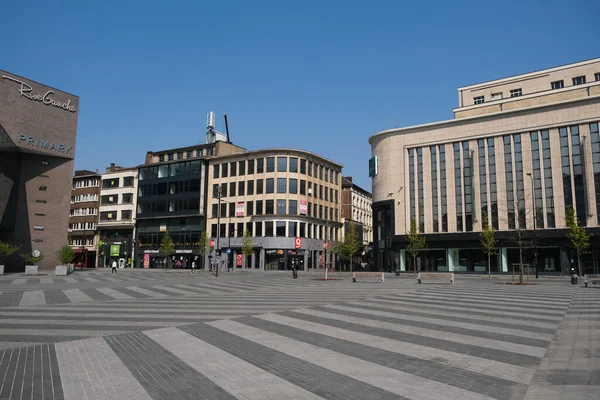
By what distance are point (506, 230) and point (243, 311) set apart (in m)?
45.3

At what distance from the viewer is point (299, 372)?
676cm

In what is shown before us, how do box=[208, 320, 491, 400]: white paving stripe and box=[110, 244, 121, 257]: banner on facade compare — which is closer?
box=[208, 320, 491, 400]: white paving stripe

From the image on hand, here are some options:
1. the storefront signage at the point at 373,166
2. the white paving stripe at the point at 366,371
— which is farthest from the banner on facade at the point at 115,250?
the white paving stripe at the point at 366,371

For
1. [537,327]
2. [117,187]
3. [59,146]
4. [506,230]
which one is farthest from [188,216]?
[537,327]

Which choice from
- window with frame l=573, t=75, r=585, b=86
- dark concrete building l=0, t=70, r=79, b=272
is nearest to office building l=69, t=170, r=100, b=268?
dark concrete building l=0, t=70, r=79, b=272

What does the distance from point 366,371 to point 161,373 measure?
327 cm

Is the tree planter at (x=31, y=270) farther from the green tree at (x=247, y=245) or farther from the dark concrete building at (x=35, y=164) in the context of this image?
the green tree at (x=247, y=245)

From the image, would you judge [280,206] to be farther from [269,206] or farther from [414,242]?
[414,242]

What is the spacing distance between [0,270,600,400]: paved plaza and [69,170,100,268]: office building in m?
79.0

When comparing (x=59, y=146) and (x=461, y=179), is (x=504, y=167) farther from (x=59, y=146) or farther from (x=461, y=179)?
(x=59, y=146)

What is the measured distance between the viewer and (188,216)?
247ft

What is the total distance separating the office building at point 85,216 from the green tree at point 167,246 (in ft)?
64.0

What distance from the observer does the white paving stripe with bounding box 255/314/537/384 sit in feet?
22.2

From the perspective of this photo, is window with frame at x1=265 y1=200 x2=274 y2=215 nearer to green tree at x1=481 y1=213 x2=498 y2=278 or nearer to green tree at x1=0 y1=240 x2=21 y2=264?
green tree at x1=481 y1=213 x2=498 y2=278
